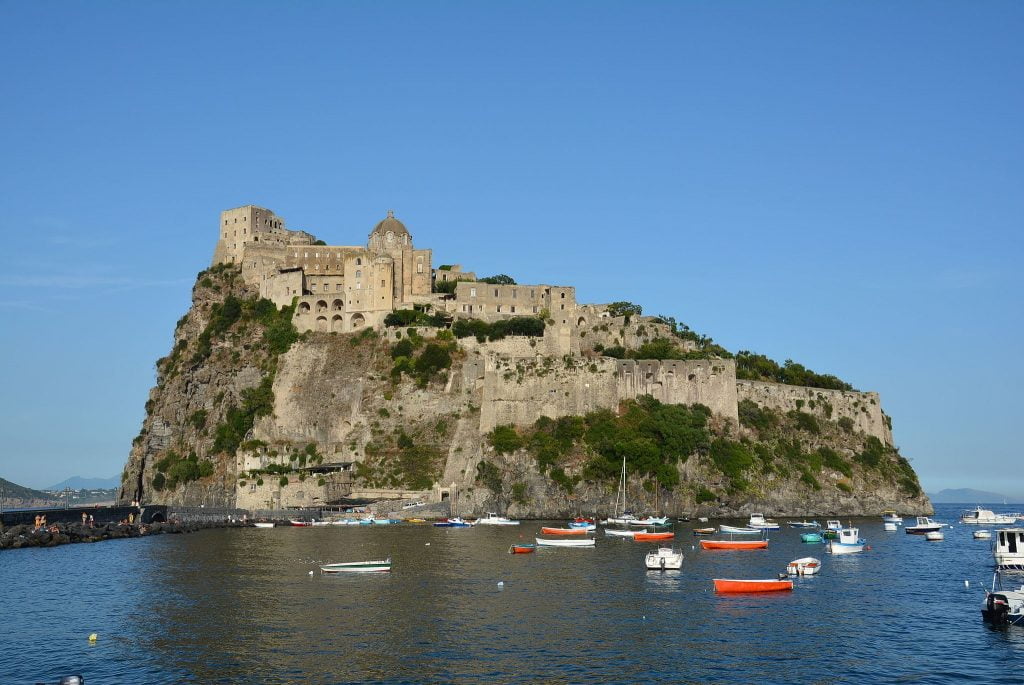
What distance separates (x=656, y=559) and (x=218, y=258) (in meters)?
66.1

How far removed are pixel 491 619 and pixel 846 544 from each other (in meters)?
28.9

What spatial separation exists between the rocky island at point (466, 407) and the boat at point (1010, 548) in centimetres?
2909

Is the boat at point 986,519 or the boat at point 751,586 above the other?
the boat at point 751,586

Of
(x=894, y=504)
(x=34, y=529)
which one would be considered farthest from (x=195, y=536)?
(x=894, y=504)

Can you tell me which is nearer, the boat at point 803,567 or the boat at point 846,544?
the boat at point 803,567

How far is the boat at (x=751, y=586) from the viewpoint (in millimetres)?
40250

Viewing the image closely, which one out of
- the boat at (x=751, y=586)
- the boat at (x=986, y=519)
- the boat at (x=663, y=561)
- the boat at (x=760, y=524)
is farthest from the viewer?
the boat at (x=986, y=519)

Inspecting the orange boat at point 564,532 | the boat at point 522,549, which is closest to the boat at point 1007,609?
the boat at point 522,549

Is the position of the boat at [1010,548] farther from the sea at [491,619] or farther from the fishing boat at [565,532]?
the fishing boat at [565,532]

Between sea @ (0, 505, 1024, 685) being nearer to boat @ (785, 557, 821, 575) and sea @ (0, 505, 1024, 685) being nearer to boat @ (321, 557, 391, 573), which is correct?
boat @ (785, 557, 821, 575)

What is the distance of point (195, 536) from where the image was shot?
6644 cm

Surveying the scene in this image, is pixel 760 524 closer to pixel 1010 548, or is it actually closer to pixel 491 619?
pixel 1010 548

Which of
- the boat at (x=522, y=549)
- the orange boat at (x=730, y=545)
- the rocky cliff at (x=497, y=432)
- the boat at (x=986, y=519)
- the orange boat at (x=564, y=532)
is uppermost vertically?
the rocky cliff at (x=497, y=432)

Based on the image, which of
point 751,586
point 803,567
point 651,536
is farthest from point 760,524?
point 751,586
